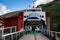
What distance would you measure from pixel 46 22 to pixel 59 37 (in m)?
17.9

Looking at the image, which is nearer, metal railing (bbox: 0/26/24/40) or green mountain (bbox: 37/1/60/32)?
metal railing (bbox: 0/26/24/40)

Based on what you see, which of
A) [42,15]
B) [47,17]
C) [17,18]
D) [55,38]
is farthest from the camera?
[42,15]

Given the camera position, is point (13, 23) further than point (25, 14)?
No

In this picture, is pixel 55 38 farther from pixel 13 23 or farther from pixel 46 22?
pixel 46 22

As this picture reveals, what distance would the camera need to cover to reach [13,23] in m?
29.0

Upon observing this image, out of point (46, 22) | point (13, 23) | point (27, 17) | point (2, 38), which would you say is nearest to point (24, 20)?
point (27, 17)

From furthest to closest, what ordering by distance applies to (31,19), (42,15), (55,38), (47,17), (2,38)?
(31,19) < (42,15) < (47,17) < (55,38) < (2,38)

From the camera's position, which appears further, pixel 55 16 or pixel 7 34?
pixel 55 16

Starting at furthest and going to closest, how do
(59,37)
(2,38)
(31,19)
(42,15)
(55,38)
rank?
1. (31,19)
2. (42,15)
3. (55,38)
4. (59,37)
5. (2,38)

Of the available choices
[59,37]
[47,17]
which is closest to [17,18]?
[47,17]

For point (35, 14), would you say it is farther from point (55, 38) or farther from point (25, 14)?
point (55, 38)

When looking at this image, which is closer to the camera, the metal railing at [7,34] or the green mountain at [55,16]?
the metal railing at [7,34]

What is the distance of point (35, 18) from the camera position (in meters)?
40.3

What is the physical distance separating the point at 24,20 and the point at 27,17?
95cm
